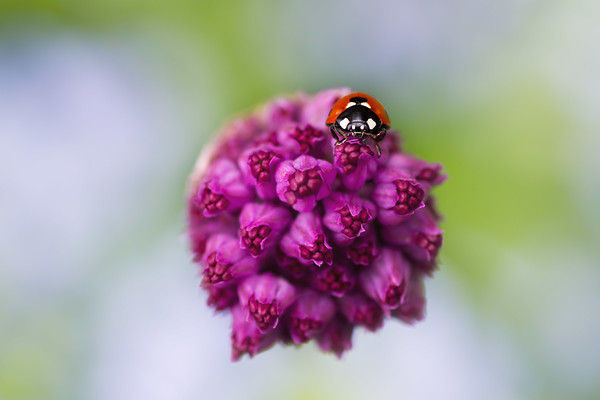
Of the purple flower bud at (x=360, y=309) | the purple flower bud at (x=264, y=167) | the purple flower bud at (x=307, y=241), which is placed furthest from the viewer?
the purple flower bud at (x=360, y=309)

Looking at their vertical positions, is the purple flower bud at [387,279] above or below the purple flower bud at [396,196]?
below

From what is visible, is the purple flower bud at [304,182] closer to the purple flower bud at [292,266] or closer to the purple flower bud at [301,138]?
the purple flower bud at [301,138]

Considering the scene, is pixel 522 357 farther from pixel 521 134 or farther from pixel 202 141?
pixel 202 141

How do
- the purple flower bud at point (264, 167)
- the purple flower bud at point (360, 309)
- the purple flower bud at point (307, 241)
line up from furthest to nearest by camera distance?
the purple flower bud at point (360, 309) < the purple flower bud at point (264, 167) < the purple flower bud at point (307, 241)

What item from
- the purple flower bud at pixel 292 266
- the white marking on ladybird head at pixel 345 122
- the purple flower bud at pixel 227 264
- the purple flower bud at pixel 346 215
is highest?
the white marking on ladybird head at pixel 345 122

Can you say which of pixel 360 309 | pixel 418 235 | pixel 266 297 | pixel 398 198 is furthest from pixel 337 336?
pixel 398 198

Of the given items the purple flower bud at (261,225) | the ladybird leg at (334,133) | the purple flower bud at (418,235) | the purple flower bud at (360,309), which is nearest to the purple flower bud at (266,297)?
the purple flower bud at (261,225)
